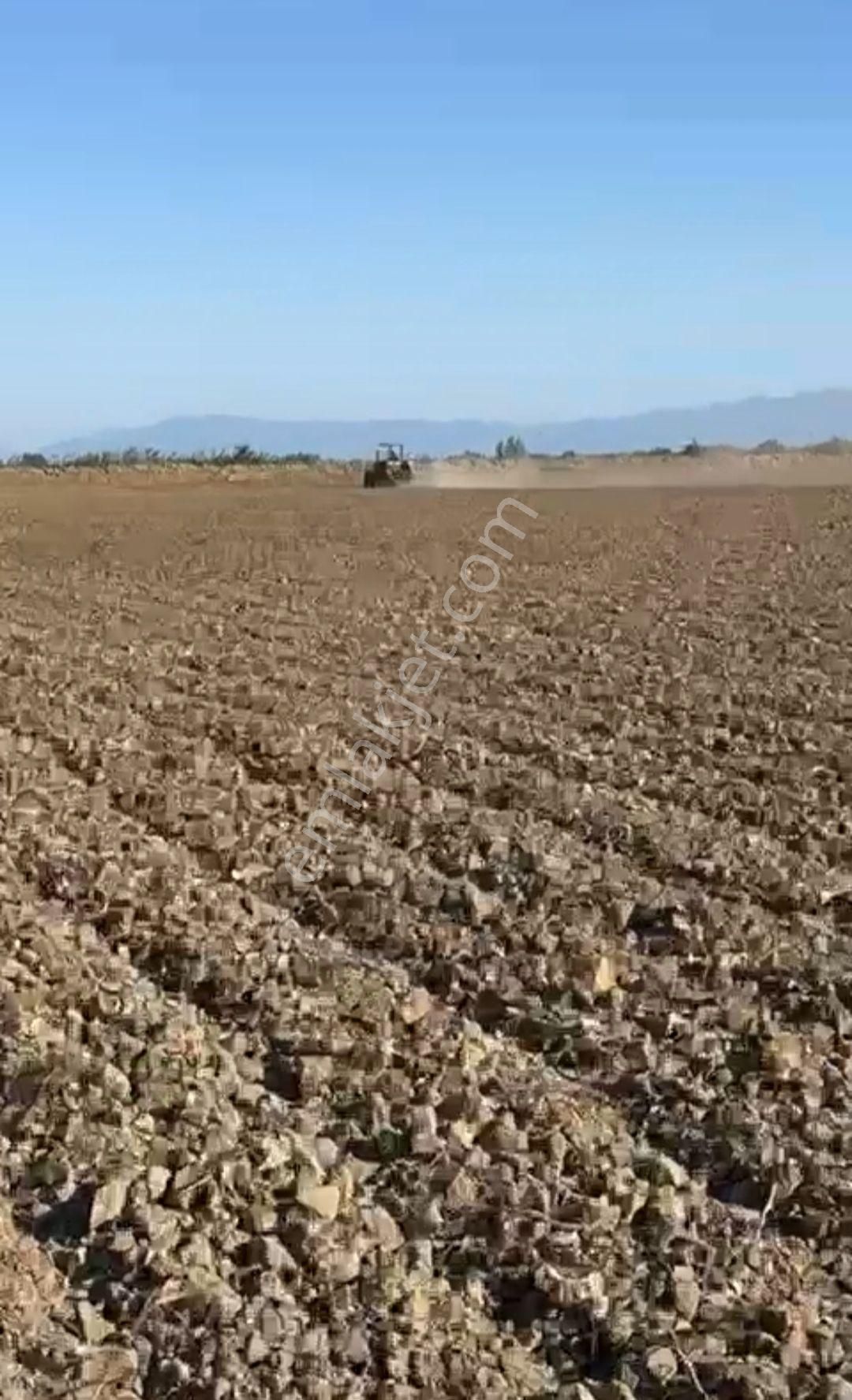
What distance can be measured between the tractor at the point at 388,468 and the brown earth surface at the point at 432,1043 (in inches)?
1390

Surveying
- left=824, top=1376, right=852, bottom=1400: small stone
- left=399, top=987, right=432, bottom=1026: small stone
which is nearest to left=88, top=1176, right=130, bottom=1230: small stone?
left=399, top=987, right=432, bottom=1026: small stone

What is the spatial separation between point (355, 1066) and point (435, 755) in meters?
5.31

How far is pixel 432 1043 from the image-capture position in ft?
19.6

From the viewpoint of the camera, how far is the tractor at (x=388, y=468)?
4881cm

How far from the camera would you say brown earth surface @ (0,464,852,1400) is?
4.35 m

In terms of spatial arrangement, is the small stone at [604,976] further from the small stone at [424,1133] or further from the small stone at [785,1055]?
the small stone at [424,1133]

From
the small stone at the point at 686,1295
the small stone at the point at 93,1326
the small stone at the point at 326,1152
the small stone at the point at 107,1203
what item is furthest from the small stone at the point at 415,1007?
the small stone at the point at 93,1326

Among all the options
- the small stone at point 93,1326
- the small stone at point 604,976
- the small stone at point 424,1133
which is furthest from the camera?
the small stone at point 604,976

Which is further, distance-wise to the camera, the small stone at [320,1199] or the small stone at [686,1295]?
the small stone at [320,1199]

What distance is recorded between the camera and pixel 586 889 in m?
7.86

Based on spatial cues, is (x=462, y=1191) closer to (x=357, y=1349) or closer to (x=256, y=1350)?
(x=357, y=1349)

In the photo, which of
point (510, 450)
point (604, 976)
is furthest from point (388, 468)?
point (604, 976)

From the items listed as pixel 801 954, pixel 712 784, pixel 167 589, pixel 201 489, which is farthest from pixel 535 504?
pixel 801 954

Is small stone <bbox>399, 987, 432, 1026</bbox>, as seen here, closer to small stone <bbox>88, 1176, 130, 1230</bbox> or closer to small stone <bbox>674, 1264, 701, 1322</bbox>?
small stone <bbox>88, 1176, 130, 1230</bbox>
